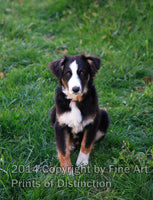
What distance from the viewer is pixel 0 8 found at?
6840 mm

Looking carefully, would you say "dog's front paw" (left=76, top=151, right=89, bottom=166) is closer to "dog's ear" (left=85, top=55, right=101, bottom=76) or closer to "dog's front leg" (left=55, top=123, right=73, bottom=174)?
"dog's front leg" (left=55, top=123, right=73, bottom=174)

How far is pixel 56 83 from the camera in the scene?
4387mm

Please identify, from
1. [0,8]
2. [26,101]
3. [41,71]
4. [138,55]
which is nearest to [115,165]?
[26,101]

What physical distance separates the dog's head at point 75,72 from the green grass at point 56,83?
801 millimetres

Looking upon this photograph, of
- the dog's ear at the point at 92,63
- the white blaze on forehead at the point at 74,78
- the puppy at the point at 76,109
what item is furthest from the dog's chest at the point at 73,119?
the dog's ear at the point at 92,63

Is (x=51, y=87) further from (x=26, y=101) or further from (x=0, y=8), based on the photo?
(x=0, y=8)

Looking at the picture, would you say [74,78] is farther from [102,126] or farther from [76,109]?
[102,126]

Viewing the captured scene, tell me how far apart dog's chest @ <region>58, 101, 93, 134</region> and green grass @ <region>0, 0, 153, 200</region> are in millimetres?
475

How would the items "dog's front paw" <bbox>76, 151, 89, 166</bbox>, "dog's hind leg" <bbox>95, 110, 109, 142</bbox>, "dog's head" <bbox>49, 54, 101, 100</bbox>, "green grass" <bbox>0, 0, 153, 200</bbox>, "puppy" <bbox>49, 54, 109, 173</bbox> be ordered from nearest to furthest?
"green grass" <bbox>0, 0, 153, 200</bbox>, "dog's head" <bbox>49, 54, 101, 100</bbox>, "puppy" <bbox>49, 54, 109, 173</bbox>, "dog's front paw" <bbox>76, 151, 89, 166</bbox>, "dog's hind leg" <bbox>95, 110, 109, 142</bbox>

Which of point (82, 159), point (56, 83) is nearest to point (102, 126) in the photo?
point (82, 159)

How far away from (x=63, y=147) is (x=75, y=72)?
874mm

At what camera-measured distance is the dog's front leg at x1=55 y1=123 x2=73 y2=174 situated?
2936 millimetres

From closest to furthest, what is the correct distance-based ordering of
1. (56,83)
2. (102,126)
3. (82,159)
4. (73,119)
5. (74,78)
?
1. (74,78)
2. (73,119)
3. (82,159)
4. (102,126)
5. (56,83)

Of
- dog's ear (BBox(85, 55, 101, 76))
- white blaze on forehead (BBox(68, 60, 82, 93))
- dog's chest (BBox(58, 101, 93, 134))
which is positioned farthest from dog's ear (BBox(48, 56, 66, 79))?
dog's chest (BBox(58, 101, 93, 134))
